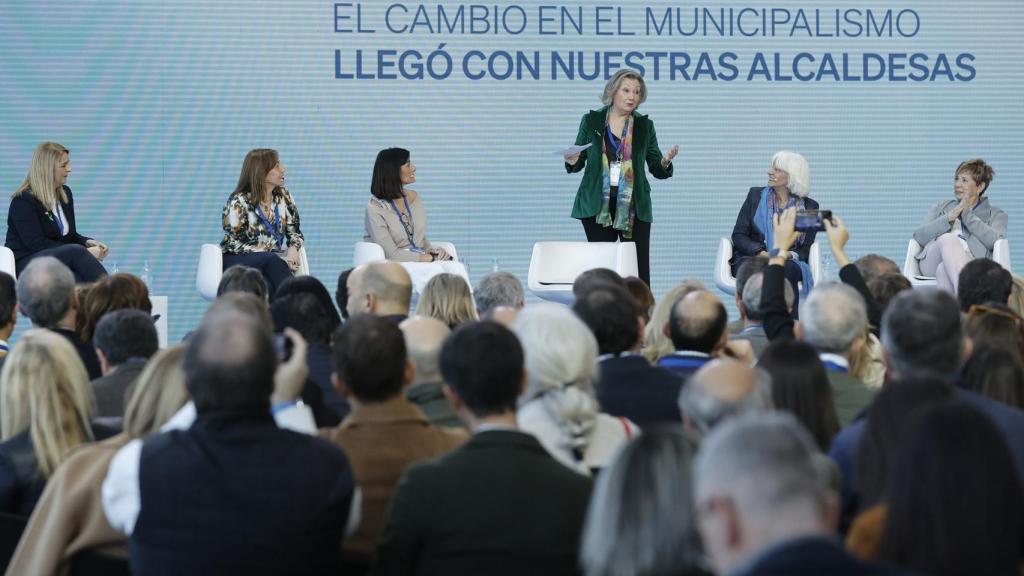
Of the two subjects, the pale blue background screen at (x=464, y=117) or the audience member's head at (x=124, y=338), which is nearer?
the audience member's head at (x=124, y=338)

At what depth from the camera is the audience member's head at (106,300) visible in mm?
4617

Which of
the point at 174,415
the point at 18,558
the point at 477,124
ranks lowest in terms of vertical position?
the point at 18,558

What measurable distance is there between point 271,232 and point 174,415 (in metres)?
4.98

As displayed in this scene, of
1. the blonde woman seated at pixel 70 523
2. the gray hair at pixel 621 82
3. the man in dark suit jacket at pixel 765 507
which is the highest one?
the gray hair at pixel 621 82

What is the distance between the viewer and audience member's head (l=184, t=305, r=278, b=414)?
7.89 feet

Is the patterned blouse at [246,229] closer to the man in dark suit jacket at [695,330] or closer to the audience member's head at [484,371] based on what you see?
the man in dark suit jacket at [695,330]

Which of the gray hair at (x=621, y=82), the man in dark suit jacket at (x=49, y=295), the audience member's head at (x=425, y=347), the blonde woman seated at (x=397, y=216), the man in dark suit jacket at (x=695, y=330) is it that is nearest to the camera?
the audience member's head at (x=425, y=347)

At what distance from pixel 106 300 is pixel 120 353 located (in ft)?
3.40

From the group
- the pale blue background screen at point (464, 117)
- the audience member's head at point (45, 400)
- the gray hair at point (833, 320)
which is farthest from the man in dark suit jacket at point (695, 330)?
the pale blue background screen at point (464, 117)

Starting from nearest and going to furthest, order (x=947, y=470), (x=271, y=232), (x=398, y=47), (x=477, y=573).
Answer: (x=947, y=470), (x=477, y=573), (x=271, y=232), (x=398, y=47)

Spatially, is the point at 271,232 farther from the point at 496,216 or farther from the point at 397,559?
the point at 397,559

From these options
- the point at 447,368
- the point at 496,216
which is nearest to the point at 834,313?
the point at 447,368

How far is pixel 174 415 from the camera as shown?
9.07 ft

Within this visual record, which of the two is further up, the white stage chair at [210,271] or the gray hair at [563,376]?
the gray hair at [563,376]
